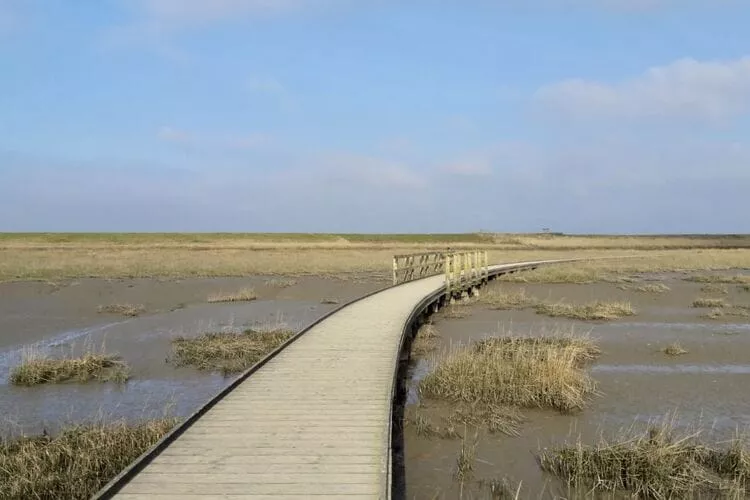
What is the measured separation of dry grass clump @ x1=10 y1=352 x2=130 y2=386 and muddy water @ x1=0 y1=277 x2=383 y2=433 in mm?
214

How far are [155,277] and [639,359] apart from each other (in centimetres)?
2367

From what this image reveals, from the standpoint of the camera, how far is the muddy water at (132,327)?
895 cm

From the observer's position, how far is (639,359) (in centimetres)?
1227

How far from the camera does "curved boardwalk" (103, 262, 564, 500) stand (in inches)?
191

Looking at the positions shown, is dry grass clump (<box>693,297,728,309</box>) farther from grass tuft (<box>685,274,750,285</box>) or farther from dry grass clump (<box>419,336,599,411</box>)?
dry grass clump (<box>419,336,599,411</box>)

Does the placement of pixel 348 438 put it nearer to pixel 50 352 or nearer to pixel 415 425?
pixel 415 425

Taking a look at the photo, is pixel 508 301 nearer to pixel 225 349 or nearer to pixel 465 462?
pixel 225 349

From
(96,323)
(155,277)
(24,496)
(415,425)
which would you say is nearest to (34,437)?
(24,496)

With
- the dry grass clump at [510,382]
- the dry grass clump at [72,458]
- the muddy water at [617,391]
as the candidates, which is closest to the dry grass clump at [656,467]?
the muddy water at [617,391]

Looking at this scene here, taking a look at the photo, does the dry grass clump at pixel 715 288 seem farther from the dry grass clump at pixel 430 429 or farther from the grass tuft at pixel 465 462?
the grass tuft at pixel 465 462

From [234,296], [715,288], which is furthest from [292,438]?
[715,288]

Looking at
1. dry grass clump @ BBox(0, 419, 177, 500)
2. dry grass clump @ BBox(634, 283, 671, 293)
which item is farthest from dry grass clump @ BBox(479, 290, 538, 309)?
dry grass clump @ BBox(0, 419, 177, 500)

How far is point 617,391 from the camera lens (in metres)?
9.80

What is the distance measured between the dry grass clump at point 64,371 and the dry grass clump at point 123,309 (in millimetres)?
7513
